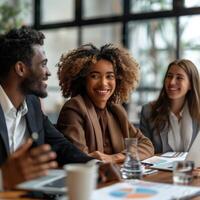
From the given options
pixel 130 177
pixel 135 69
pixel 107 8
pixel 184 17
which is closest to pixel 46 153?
pixel 130 177

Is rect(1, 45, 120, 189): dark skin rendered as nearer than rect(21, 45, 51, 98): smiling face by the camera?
Yes

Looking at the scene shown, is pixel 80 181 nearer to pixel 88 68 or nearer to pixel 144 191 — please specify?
pixel 144 191

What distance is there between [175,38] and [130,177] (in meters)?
2.91

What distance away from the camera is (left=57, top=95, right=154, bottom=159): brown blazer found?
2279 mm

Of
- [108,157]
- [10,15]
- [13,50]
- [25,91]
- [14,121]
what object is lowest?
[108,157]

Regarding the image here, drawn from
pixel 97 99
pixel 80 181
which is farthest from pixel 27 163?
pixel 97 99

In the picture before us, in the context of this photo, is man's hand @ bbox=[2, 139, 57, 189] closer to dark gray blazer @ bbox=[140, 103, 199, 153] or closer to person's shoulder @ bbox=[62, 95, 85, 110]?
person's shoulder @ bbox=[62, 95, 85, 110]

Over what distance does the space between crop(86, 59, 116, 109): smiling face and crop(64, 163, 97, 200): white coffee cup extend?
4.20 feet

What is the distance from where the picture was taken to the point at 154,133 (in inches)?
110

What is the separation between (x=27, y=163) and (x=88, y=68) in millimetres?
1292

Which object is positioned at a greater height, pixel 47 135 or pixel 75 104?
pixel 75 104

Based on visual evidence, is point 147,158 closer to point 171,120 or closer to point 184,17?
point 171,120

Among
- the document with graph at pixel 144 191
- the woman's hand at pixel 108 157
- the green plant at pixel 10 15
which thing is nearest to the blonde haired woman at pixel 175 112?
the woman's hand at pixel 108 157

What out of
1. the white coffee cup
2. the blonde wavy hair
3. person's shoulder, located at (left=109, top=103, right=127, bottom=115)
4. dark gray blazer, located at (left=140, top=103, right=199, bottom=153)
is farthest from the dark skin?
dark gray blazer, located at (left=140, top=103, right=199, bottom=153)
